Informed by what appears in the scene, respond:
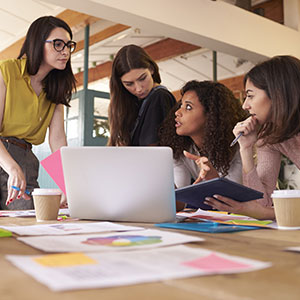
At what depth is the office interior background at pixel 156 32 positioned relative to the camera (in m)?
3.68

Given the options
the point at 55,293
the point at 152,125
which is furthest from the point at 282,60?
the point at 55,293

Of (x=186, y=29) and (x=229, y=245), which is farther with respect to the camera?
(x=186, y=29)

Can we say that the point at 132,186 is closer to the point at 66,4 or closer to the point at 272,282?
the point at 272,282

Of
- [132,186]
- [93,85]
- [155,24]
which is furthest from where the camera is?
[93,85]

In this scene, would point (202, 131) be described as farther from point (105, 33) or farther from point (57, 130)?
point (105, 33)

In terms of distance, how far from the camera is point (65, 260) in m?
0.44

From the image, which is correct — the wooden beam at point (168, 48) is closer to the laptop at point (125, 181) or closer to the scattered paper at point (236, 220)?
the scattered paper at point (236, 220)

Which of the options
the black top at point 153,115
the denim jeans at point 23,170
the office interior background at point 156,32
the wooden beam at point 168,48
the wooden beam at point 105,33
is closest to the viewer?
the denim jeans at point 23,170

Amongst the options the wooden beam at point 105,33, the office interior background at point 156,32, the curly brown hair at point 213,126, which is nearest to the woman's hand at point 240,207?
the curly brown hair at point 213,126

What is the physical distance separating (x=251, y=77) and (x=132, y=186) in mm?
938

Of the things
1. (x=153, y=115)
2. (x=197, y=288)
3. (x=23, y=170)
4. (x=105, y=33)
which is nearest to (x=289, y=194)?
(x=197, y=288)

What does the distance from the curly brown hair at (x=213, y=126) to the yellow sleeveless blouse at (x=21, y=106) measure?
1.99ft

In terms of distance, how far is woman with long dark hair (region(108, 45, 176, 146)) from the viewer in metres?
1.98

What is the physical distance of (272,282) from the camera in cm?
38
